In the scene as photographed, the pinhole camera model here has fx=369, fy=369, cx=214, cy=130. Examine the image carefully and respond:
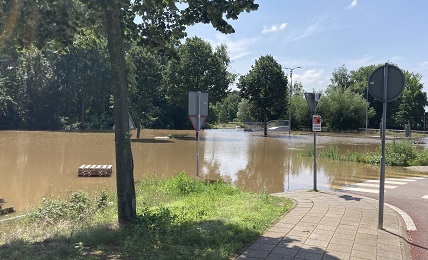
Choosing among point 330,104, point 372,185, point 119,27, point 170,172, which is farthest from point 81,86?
point 119,27

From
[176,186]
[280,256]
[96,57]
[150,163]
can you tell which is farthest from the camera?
[96,57]

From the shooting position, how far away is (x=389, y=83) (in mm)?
6309

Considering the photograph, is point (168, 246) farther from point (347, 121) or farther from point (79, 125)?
point (347, 121)

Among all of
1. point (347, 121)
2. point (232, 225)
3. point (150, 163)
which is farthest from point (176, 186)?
point (347, 121)

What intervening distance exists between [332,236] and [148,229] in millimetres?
2876

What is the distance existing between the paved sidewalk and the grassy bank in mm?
304

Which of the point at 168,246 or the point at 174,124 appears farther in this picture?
the point at 174,124

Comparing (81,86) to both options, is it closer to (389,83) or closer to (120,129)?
(120,129)

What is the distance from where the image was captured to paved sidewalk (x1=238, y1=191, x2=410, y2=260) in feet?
16.3

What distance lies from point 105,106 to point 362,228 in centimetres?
6070

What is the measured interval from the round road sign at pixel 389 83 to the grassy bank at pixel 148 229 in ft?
9.48

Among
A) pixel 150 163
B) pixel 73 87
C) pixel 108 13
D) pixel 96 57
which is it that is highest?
pixel 96 57

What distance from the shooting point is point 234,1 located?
6.37 metres

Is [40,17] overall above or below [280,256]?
above
